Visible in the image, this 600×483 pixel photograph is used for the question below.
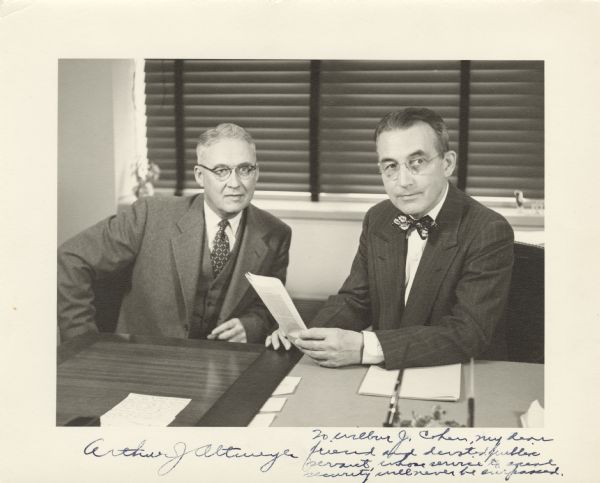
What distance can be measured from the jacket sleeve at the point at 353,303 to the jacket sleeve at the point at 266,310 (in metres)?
0.11

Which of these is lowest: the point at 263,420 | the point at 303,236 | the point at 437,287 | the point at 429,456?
the point at 429,456

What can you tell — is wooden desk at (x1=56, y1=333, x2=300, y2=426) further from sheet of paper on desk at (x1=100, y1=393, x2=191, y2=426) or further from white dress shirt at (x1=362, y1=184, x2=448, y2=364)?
white dress shirt at (x1=362, y1=184, x2=448, y2=364)

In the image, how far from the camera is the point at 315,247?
1328 mm

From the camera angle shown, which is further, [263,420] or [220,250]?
[220,250]

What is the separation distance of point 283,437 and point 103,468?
0.37 metres

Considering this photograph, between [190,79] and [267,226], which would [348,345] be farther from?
[190,79]

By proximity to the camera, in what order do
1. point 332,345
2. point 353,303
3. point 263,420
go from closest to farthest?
point 263,420 → point 332,345 → point 353,303

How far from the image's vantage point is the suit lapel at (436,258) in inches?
51.7

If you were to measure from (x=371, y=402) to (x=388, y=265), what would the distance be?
350 millimetres

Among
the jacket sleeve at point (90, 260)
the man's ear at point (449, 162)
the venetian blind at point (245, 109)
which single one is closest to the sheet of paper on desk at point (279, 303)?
the venetian blind at point (245, 109)

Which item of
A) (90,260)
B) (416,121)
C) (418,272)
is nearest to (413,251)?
(418,272)

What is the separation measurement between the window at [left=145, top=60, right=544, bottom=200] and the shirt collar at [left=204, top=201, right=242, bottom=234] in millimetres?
83

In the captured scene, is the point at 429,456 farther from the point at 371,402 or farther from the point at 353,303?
the point at 353,303
